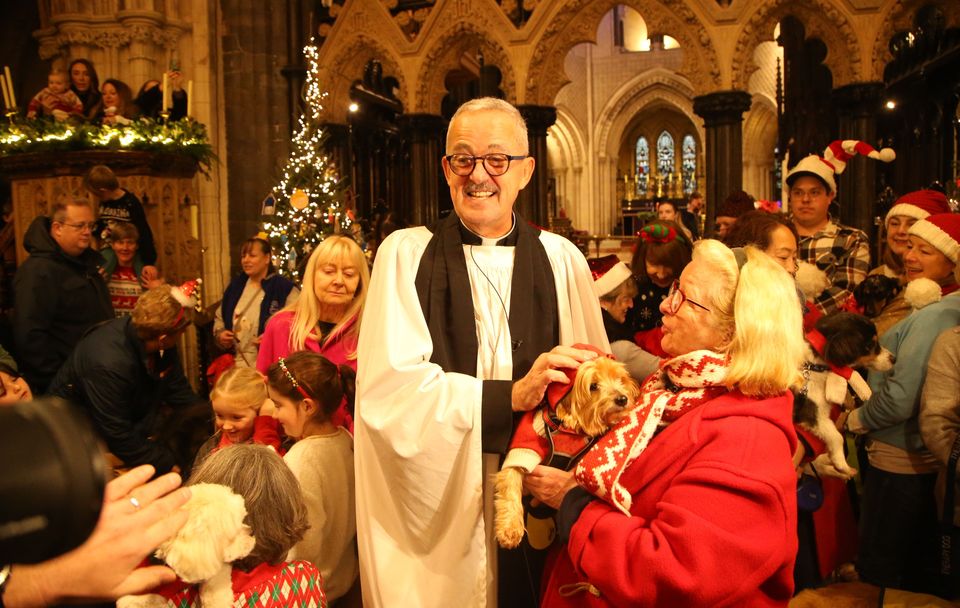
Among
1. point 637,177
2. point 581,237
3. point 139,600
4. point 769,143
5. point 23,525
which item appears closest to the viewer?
point 23,525

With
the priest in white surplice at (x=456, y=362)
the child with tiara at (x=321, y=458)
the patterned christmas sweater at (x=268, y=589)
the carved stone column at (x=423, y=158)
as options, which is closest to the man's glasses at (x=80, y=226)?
the child with tiara at (x=321, y=458)

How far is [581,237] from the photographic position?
12367 millimetres

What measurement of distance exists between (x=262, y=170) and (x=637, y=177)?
17185 millimetres

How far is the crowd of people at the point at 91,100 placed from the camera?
6512 mm

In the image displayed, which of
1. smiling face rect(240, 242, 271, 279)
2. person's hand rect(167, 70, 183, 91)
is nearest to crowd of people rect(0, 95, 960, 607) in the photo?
smiling face rect(240, 242, 271, 279)

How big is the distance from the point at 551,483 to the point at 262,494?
2.18ft

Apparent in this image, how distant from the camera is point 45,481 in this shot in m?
0.88

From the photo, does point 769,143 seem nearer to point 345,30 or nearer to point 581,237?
point 581,237

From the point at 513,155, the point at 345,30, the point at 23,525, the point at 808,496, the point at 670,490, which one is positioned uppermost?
the point at 345,30

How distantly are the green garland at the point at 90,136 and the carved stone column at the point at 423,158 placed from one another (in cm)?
271

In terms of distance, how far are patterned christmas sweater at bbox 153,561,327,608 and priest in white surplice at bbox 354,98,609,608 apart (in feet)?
1.01

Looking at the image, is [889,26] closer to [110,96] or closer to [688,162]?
[110,96]

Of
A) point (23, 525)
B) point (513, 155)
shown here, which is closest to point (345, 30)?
point (513, 155)

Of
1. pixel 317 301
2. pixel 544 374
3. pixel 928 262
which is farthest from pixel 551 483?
pixel 928 262
